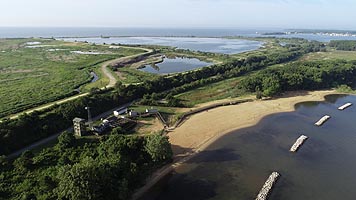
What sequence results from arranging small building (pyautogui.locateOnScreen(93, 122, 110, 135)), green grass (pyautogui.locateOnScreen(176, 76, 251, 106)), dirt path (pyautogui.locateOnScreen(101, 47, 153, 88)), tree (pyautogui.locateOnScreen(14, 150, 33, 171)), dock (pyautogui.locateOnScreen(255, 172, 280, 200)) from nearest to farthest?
1. dock (pyautogui.locateOnScreen(255, 172, 280, 200))
2. tree (pyautogui.locateOnScreen(14, 150, 33, 171))
3. small building (pyautogui.locateOnScreen(93, 122, 110, 135))
4. green grass (pyautogui.locateOnScreen(176, 76, 251, 106))
5. dirt path (pyautogui.locateOnScreen(101, 47, 153, 88))

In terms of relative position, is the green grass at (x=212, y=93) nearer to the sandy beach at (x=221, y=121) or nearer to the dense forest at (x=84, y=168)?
the sandy beach at (x=221, y=121)

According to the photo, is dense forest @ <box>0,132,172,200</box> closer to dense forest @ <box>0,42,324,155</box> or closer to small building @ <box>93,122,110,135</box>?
small building @ <box>93,122,110,135</box>

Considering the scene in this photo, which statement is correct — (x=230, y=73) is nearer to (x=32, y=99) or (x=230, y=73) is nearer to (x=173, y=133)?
(x=173, y=133)

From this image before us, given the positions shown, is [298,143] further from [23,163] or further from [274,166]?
[23,163]

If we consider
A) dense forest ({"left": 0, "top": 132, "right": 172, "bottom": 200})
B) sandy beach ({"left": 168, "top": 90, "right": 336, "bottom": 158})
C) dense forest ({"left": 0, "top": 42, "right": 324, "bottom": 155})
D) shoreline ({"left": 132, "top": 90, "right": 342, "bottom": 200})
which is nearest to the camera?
dense forest ({"left": 0, "top": 132, "right": 172, "bottom": 200})

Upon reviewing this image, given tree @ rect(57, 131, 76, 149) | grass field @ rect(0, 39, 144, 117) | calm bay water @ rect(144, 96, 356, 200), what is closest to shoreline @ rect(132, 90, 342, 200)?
calm bay water @ rect(144, 96, 356, 200)

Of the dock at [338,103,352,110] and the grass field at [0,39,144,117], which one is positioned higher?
the grass field at [0,39,144,117]

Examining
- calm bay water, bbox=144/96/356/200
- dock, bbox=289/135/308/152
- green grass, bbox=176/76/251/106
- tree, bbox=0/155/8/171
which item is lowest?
calm bay water, bbox=144/96/356/200

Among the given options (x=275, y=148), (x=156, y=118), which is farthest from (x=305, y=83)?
(x=156, y=118)
